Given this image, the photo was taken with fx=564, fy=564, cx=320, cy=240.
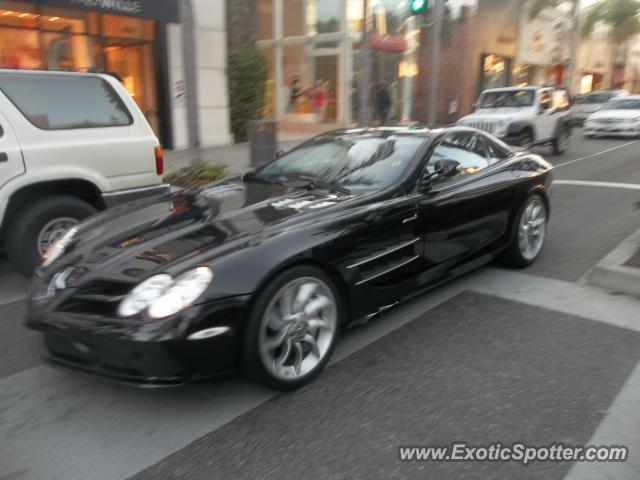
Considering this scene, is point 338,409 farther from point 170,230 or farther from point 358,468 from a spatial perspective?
point 170,230

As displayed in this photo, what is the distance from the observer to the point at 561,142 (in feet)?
48.3

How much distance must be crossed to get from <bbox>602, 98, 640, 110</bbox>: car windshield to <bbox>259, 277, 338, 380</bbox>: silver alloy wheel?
62.3 ft

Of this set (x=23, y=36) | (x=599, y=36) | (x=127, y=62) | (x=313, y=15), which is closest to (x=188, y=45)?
(x=127, y=62)

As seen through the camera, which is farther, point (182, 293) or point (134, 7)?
point (134, 7)

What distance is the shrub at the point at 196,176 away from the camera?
9438 millimetres

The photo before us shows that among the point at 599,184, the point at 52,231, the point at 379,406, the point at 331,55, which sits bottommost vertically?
the point at 379,406

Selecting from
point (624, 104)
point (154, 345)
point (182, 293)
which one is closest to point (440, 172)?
point (182, 293)

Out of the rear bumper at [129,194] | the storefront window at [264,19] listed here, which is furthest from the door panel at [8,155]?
the storefront window at [264,19]

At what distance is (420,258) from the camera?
4074mm

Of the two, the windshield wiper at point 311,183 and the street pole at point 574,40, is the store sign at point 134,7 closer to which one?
the windshield wiper at point 311,183

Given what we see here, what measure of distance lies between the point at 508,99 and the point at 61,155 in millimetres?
12031

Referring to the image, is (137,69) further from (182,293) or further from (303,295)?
(182,293)

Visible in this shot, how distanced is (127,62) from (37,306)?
1314 cm

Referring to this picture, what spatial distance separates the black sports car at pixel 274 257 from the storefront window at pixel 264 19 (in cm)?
1925
